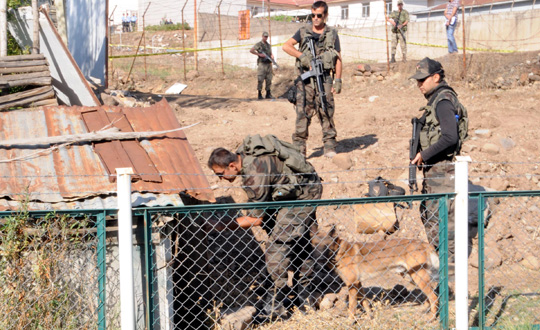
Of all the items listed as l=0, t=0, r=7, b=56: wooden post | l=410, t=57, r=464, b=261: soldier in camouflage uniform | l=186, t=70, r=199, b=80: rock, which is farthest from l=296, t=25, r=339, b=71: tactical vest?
l=186, t=70, r=199, b=80: rock

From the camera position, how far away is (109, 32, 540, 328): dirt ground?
756 cm

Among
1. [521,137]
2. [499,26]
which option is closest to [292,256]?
[521,137]

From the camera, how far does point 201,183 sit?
4816 millimetres

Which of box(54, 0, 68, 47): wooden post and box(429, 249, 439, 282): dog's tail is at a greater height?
box(54, 0, 68, 47): wooden post

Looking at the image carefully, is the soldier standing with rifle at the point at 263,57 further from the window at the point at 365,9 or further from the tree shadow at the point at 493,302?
the window at the point at 365,9

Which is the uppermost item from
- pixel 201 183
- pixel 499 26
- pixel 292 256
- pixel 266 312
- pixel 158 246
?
pixel 499 26

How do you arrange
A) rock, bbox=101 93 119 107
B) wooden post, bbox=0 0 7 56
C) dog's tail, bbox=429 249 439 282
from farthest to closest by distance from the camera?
rock, bbox=101 93 119 107 → wooden post, bbox=0 0 7 56 → dog's tail, bbox=429 249 439 282

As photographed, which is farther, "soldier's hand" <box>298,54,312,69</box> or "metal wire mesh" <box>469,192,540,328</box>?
"soldier's hand" <box>298,54,312,69</box>

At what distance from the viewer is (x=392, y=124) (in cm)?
985

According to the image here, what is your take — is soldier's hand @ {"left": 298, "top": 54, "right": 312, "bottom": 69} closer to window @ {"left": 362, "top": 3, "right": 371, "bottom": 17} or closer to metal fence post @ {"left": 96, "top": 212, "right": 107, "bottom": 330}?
metal fence post @ {"left": 96, "top": 212, "right": 107, "bottom": 330}

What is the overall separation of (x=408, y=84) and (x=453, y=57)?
4.55ft

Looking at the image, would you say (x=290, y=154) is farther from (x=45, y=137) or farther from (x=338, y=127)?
(x=338, y=127)

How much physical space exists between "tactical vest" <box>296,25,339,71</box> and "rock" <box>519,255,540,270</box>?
3.15 m

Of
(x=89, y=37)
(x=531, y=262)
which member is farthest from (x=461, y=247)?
(x=89, y=37)
